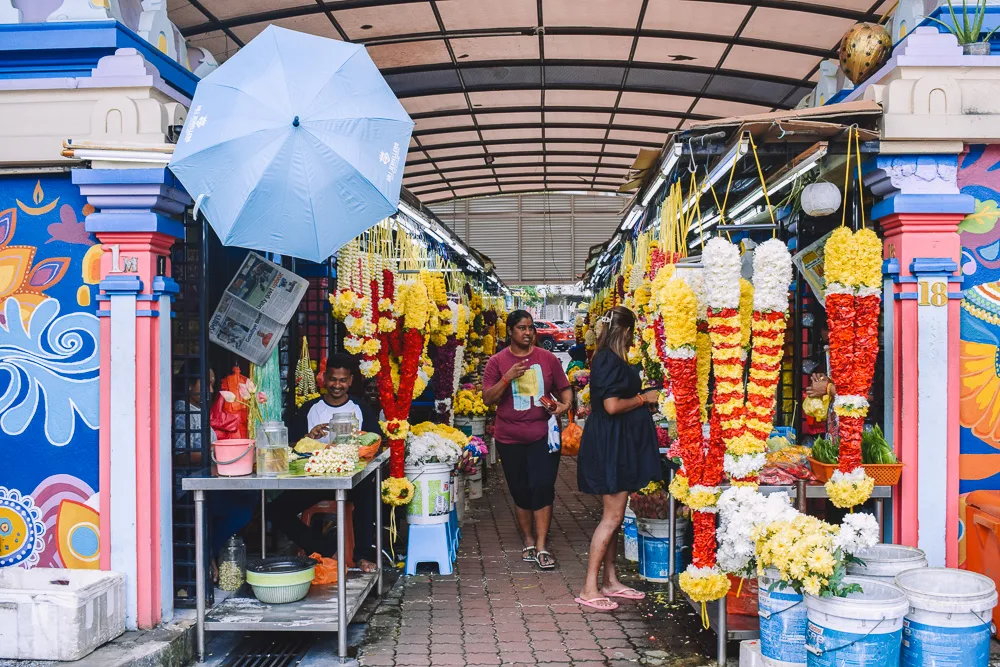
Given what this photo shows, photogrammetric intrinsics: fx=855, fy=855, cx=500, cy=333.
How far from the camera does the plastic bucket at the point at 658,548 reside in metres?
6.07

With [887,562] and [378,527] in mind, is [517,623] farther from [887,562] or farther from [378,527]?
[887,562]

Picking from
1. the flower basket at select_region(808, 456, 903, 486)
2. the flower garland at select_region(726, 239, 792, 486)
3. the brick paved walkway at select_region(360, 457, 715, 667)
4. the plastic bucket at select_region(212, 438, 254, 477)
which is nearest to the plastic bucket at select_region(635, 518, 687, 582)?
the brick paved walkway at select_region(360, 457, 715, 667)

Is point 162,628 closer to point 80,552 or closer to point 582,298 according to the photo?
point 80,552

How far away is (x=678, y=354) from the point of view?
4.49m

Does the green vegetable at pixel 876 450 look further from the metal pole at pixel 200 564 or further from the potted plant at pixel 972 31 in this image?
the metal pole at pixel 200 564

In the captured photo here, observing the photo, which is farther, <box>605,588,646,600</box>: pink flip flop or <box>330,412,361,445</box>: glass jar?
<box>605,588,646,600</box>: pink flip flop

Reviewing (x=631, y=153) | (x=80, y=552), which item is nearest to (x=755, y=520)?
(x=80, y=552)

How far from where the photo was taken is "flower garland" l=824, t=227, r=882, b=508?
4.44 m

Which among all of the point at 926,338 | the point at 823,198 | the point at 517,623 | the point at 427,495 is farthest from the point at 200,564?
the point at 926,338

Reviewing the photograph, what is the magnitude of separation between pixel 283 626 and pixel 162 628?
0.72 m

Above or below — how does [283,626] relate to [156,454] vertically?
below

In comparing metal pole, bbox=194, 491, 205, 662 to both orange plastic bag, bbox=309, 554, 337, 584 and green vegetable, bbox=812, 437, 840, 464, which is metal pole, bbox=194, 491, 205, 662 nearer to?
orange plastic bag, bbox=309, 554, 337, 584

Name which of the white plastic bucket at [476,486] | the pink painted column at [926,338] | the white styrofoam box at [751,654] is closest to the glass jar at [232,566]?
the white styrofoam box at [751,654]

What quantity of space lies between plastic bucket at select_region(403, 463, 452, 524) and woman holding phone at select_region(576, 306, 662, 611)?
134 centimetres
